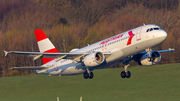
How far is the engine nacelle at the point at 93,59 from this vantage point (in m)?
41.4

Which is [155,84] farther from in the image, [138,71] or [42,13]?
[42,13]

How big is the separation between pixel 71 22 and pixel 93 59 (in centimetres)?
7569

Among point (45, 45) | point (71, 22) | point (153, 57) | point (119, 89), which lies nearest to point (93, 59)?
point (153, 57)

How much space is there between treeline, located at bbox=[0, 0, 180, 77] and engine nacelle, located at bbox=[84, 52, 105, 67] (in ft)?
133

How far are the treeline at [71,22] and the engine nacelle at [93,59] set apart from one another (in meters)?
40.6

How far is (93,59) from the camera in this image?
136 ft

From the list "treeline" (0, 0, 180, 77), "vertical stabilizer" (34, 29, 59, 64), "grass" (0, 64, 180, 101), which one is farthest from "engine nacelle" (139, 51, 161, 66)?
"treeline" (0, 0, 180, 77)

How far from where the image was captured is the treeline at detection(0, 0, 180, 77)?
85594 mm

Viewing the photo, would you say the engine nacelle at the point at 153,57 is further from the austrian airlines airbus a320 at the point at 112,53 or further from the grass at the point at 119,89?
the grass at the point at 119,89

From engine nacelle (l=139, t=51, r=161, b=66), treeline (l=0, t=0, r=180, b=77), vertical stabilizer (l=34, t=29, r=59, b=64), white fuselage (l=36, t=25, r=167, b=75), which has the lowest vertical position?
engine nacelle (l=139, t=51, r=161, b=66)

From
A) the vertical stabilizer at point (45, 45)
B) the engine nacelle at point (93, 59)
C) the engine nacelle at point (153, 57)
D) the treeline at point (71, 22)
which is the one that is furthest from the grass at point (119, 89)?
the engine nacelle at point (93, 59)

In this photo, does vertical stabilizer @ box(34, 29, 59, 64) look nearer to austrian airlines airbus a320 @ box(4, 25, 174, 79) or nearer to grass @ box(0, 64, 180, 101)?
austrian airlines airbus a320 @ box(4, 25, 174, 79)

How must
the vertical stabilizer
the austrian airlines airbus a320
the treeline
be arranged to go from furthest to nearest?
the treeline, the vertical stabilizer, the austrian airlines airbus a320

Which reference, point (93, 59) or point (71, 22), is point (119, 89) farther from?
point (93, 59)
